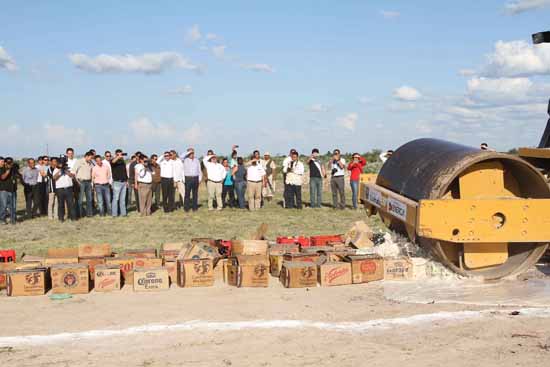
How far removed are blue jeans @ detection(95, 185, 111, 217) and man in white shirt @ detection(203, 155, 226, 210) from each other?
307 cm

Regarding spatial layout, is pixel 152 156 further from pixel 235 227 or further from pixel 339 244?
pixel 339 244

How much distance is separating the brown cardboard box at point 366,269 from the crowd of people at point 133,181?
10.0 meters

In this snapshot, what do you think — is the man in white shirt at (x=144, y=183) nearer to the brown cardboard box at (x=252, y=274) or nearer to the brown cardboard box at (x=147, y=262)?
the brown cardboard box at (x=147, y=262)

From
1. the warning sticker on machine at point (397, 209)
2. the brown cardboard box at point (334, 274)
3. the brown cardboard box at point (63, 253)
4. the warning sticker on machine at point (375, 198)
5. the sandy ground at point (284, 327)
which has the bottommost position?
the sandy ground at point (284, 327)

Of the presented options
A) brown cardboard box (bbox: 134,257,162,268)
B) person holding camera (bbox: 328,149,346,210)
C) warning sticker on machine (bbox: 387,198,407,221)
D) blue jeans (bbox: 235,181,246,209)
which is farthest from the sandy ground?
blue jeans (bbox: 235,181,246,209)

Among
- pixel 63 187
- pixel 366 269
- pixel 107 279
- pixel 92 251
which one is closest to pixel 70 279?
pixel 107 279

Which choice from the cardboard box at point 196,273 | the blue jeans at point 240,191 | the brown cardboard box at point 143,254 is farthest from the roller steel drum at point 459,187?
the blue jeans at point 240,191

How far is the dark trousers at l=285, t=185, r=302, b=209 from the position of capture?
64.7ft

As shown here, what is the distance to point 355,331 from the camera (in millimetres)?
6910

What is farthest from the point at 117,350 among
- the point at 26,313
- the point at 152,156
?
the point at 152,156

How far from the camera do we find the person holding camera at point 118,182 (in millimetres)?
18000

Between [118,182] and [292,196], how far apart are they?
17.9ft

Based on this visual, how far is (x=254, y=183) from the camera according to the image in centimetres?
1933

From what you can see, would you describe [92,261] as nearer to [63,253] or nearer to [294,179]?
[63,253]
